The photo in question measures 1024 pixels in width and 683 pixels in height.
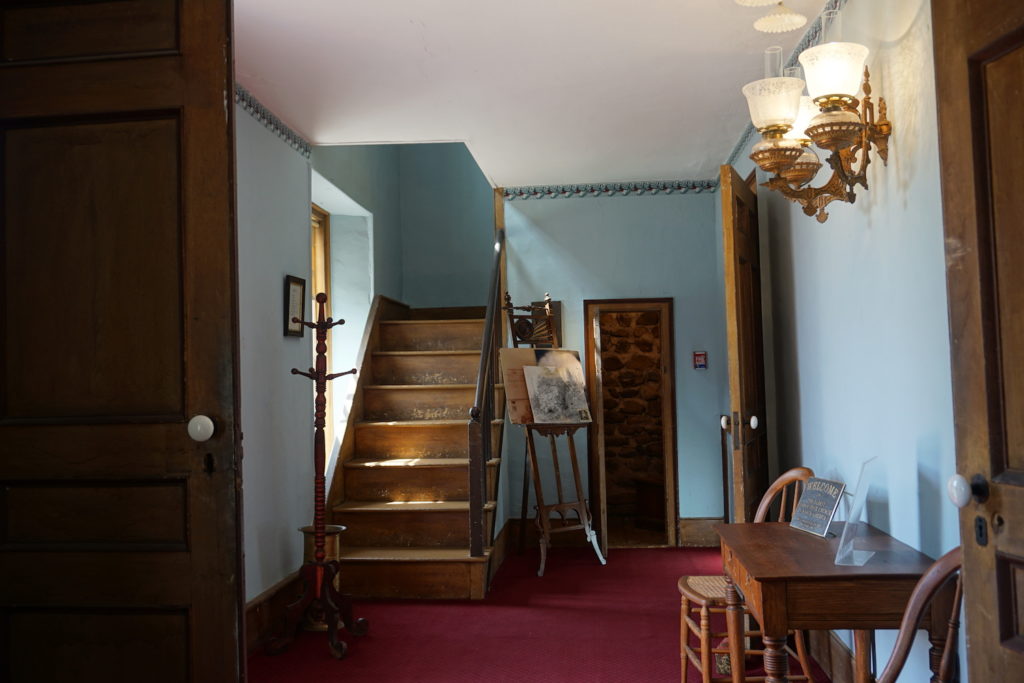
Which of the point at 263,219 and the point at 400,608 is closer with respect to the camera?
the point at 263,219

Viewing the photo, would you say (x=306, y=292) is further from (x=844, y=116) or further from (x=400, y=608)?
(x=844, y=116)

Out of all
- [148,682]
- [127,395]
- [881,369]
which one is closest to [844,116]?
[881,369]

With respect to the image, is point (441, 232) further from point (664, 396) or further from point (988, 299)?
point (988, 299)

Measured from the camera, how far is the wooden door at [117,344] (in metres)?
Result: 1.92

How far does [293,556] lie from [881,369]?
3.30 m

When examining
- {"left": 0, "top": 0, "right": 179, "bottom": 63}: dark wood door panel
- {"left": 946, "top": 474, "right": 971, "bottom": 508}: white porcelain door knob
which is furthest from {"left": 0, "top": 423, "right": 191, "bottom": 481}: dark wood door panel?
{"left": 946, "top": 474, "right": 971, "bottom": 508}: white porcelain door knob

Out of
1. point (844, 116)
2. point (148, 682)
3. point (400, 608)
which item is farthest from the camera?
point (400, 608)

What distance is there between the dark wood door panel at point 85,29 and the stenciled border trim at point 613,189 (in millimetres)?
4536

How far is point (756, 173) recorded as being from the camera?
4.74 metres

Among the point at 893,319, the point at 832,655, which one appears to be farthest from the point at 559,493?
the point at 893,319

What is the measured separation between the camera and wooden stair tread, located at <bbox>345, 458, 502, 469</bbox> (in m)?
5.21

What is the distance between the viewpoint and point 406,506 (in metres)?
5.03

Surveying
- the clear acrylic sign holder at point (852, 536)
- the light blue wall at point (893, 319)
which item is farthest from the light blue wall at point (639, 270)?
the clear acrylic sign holder at point (852, 536)

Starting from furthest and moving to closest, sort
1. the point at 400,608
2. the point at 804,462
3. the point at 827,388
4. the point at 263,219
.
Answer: the point at 400,608 < the point at 263,219 < the point at 804,462 < the point at 827,388
